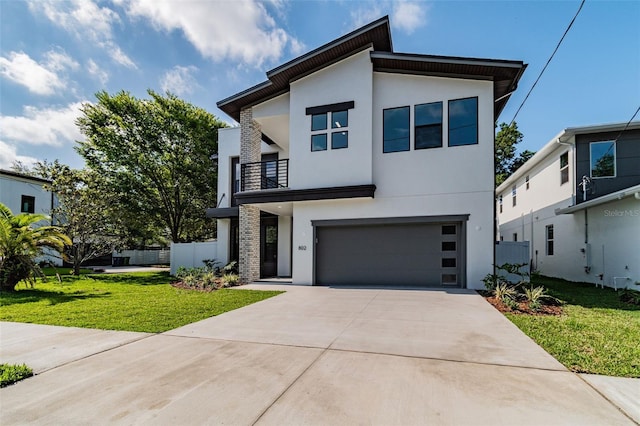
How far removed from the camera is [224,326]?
5.80 m

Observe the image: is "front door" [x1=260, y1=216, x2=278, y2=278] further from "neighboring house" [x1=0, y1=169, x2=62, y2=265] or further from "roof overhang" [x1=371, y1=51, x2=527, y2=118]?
"neighboring house" [x1=0, y1=169, x2=62, y2=265]

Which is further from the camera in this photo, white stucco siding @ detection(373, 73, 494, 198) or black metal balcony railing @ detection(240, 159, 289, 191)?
black metal balcony railing @ detection(240, 159, 289, 191)

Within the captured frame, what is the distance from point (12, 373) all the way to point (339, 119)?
10.2 m

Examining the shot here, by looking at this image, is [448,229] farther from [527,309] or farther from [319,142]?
[319,142]

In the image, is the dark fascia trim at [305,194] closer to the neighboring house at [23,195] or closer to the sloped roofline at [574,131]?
the sloped roofline at [574,131]

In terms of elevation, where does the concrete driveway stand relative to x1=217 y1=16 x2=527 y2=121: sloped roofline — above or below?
below

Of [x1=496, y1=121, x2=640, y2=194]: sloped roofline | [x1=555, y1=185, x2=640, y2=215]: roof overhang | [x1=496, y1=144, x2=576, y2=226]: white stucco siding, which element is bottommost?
[x1=555, y1=185, x2=640, y2=215]: roof overhang

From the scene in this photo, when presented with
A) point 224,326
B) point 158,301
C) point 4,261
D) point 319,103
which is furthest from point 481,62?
point 4,261

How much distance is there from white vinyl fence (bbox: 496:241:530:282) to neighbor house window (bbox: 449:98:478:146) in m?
3.48

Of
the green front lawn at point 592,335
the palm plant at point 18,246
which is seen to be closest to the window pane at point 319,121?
the green front lawn at point 592,335

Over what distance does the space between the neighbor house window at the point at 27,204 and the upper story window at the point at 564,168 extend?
31798mm

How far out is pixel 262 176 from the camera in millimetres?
13156

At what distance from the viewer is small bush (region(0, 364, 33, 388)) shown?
3388 millimetres

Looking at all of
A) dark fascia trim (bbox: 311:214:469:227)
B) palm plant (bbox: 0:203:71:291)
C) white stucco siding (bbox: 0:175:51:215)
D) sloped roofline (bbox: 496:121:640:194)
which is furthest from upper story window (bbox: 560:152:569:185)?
white stucco siding (bbox: 0:175:51:215)
